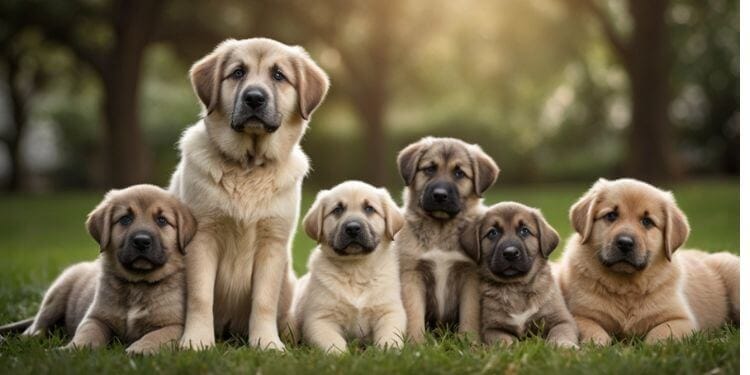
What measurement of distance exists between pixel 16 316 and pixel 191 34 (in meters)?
16.2

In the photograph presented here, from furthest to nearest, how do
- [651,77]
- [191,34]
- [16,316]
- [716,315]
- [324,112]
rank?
1. [324,112]
2. [191,34]
3. [651,77]
4. [16,316]
5. [716,315]

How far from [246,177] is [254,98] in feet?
1.95

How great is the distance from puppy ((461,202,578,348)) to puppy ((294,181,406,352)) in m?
0.62

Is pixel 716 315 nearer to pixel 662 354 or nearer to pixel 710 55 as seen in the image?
pixel 662 354

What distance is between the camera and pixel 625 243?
6.08 metres

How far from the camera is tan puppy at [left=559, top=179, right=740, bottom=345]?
6.14m

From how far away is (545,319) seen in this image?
20.4 ft

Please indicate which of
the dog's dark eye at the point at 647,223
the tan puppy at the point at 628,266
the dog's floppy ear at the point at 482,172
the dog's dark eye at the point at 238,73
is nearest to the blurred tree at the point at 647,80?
the tan puppy at the point at 628,266

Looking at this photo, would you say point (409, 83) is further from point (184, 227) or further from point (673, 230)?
point (184, 227)

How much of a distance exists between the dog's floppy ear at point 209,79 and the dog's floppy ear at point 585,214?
2770mm

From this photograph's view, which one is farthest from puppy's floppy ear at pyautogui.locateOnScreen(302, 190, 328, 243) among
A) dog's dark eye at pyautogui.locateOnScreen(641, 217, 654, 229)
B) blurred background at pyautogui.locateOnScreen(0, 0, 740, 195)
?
blurred background at pyautogui.locateOnScreen(0, 0, 740, 195)

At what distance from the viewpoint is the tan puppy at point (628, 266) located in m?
6.14

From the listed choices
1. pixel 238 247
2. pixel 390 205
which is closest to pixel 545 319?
pixel 390 205

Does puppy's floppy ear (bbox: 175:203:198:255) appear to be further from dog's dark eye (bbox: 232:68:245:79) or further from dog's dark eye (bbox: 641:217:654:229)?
dog's dark eye (bbox: 641:217:654:229)
